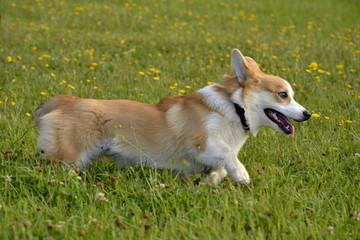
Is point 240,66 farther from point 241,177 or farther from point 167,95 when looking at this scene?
point 167,95

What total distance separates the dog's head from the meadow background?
43cm

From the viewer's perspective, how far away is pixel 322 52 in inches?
307

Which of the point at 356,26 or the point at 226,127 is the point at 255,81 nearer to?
the point at 226,127

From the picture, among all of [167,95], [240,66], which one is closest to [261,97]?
[240,66]

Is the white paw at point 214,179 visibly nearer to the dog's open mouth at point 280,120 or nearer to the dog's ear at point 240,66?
the dog's open mouth at point 280,120

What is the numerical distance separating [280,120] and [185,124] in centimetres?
84

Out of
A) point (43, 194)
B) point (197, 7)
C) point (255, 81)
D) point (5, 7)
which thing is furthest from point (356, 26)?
point (43, 194)

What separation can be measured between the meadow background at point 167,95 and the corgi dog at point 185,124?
18 cm

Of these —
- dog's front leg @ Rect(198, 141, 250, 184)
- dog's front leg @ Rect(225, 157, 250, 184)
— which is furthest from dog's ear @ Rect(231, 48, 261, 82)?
dog's front leg @ Rect(225, 157, 250, 184)

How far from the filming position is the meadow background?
2.85m

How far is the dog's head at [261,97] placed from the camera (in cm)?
359

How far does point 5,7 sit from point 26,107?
6272 mm

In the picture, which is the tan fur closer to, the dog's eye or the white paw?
the white paw

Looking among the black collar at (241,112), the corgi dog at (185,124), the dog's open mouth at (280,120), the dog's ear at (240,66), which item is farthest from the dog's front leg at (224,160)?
the dog's ear at (240,66)
